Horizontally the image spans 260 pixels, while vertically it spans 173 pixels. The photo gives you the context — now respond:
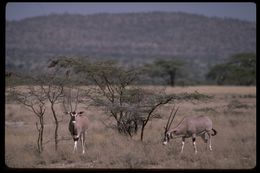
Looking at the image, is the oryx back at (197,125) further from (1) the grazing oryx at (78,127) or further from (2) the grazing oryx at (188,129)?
(1) the grazing oryx at (78,127)

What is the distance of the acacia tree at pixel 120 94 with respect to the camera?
16609mm

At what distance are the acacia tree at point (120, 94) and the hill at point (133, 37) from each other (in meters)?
69.9

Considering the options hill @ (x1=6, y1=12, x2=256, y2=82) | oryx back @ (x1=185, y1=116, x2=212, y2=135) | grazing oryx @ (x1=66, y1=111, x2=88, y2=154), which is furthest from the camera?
hill @ (x1=6, y1=12, x2=256, y2=82)

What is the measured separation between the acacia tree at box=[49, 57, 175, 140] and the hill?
69.9m

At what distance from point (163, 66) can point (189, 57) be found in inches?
1557

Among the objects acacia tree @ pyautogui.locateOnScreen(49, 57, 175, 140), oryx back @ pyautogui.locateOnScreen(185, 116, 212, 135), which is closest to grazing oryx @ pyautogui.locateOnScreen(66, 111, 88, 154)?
acacia tree @ pyautogui.locateOnScreen(49, 57, 175, 140)

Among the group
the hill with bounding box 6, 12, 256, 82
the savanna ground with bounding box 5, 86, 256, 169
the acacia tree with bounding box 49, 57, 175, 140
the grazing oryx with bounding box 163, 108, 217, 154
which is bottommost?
the savanna ground with bounding box 5, 86, 256, 169

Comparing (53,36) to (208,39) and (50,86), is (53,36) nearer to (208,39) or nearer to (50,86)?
(208,39)

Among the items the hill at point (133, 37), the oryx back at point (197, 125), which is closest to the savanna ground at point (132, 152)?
the oryx back at point (197, 125)

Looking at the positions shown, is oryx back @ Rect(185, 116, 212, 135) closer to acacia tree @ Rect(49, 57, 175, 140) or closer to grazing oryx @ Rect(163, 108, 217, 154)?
grazing oryx @ Rect(163, 108, 217, 154)

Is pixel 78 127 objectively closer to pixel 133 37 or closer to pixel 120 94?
pixel 120 94

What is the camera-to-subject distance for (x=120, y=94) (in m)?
17.4

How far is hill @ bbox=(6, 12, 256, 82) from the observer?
Answer: 96875mm

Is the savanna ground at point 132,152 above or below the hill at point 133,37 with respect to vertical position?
below
